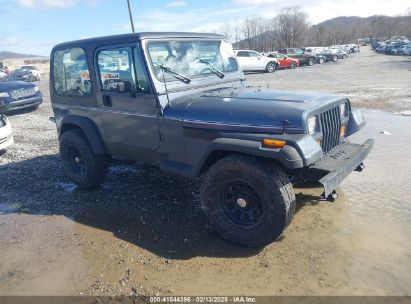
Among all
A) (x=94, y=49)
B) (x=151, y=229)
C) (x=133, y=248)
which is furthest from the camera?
(x=94, y=49)

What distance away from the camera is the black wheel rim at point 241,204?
11.7 ft

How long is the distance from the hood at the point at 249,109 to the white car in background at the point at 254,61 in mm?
20513

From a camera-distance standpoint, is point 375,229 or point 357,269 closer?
point 357,269

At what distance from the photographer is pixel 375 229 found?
12.6 ft

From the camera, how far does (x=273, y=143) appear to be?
3.19 metres

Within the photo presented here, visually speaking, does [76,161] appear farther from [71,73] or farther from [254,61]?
[254,61]

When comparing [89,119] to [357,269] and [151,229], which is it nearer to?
[151,229]

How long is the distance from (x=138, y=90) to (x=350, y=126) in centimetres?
263

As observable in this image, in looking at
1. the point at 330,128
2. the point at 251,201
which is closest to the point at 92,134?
the point at 251,201

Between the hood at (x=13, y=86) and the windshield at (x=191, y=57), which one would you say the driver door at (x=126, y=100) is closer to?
the windshield at (x=191, y=57)

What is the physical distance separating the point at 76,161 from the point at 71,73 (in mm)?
1366

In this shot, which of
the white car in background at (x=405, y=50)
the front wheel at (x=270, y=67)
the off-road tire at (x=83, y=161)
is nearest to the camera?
the off-road tire at (x=83, y=161)

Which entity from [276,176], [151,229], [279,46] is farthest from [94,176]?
[279,46]

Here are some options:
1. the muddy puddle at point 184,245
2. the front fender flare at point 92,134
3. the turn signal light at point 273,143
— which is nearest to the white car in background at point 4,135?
the muddy puddle at point 184,245
